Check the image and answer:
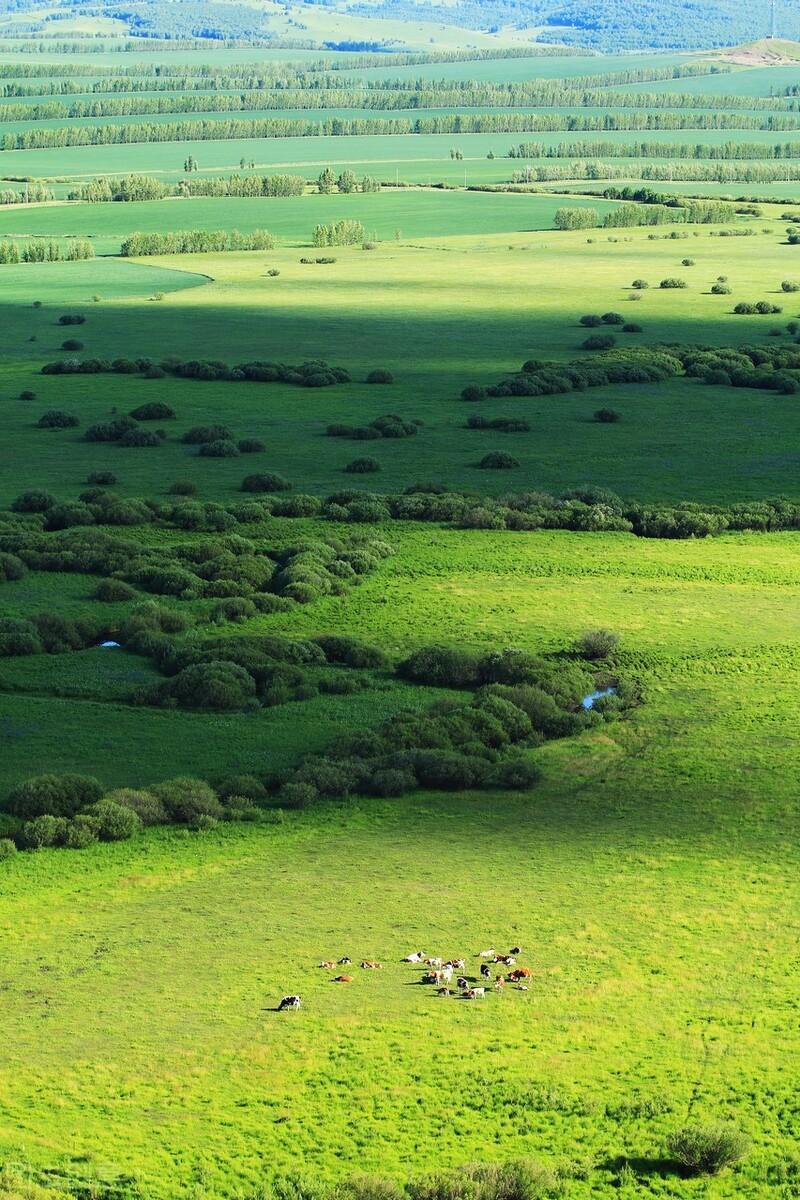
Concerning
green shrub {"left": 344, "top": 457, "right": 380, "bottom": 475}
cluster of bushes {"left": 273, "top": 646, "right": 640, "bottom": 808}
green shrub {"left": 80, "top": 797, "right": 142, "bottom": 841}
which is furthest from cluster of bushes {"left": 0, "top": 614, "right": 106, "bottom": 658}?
green shrub {"left": 344, "top": 457, "right": 380, "bottom": 475}

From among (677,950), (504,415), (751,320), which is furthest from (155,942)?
(751,320)

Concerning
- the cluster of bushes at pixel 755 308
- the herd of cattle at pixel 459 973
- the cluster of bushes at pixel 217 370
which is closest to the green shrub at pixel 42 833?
the herd of cattle at pixel 459 973

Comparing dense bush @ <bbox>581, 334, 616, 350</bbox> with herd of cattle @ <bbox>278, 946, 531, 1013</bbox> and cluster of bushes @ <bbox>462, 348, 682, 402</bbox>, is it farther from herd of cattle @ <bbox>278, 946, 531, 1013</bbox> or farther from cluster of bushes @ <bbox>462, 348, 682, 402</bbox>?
herd of cattle @ <bbox>278, 946, 531, 1013</bbox>

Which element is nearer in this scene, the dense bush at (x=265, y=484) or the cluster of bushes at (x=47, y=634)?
the cluster of bushes at (x=47, y=634)

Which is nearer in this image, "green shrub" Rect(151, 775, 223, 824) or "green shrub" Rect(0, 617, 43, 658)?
"green shrub" Rect(151, 775, 223, 824)

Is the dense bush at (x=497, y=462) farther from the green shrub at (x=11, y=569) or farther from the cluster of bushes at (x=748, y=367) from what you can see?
the cluster of bushes at (x=748, y=367)

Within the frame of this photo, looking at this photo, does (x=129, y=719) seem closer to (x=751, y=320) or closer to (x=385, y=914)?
(x=385, y=914)
